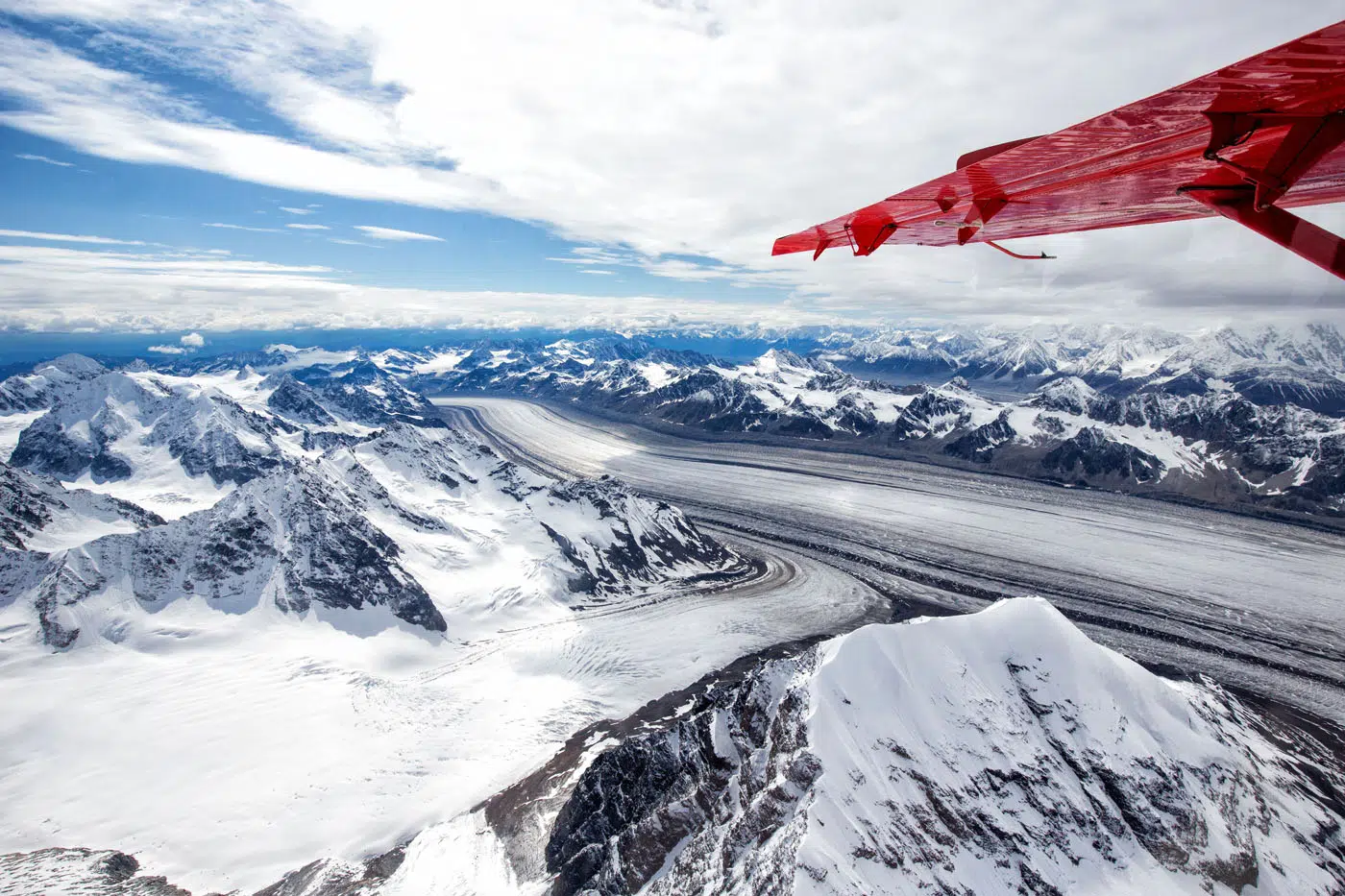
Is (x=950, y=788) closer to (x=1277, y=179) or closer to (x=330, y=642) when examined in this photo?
(x=1277, y=179)

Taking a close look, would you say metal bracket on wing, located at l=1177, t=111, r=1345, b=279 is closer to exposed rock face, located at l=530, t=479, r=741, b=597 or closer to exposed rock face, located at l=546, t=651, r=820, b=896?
exposed rock face, located at l=546, t=651, r=820, b=896

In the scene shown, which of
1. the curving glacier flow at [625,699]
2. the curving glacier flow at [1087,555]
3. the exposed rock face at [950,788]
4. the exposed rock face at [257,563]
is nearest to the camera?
the exposed rock face at [950,788]

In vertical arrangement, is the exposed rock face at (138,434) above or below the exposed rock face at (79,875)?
above

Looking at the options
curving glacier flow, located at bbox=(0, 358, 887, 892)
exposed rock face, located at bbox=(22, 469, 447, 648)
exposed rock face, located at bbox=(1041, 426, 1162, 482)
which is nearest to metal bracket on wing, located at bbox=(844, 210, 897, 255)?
curving glacier flow, located at bbox=(0, 358, 887, 892)

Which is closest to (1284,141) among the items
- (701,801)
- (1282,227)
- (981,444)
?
(1282,227)

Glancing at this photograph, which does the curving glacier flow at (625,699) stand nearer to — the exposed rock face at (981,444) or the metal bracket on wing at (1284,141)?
the metal bracket on wing at (1284,141)

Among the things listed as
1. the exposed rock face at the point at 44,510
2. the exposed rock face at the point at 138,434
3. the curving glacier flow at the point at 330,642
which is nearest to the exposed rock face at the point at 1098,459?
the curving glacier flow at the point at 330,642
